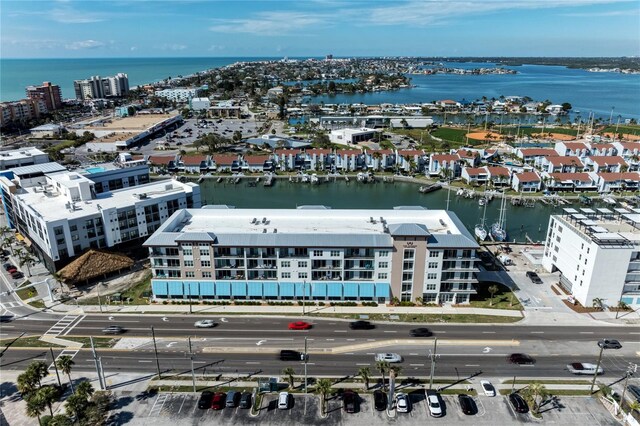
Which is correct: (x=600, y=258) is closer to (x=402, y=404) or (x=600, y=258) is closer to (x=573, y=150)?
(x=402, y=404)

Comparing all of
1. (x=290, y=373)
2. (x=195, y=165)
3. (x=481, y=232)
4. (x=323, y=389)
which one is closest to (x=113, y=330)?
(x=290, y=373)

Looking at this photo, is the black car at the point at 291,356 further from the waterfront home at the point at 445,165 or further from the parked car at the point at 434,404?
the waterfront home at the point at 445,165

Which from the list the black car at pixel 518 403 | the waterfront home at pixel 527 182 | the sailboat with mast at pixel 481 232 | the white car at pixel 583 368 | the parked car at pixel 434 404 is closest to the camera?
the parked car at pixel 434 404

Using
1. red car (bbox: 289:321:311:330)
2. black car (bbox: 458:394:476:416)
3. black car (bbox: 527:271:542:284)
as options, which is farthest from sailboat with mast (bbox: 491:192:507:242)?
black car (bbox: 458:394:476:416)

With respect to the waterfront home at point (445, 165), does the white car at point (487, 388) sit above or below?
below

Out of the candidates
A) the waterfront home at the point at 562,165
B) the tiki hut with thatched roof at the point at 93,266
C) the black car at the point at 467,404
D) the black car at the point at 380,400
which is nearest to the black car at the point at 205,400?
the black car at the point at 380,400

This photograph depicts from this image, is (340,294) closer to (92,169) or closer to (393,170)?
(92,169)

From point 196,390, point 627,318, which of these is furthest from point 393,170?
point 196,390

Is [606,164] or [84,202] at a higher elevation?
[84,202]
